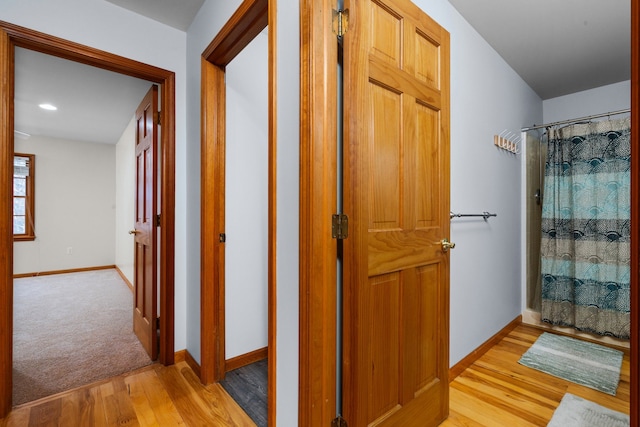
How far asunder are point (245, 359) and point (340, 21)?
7.09ft

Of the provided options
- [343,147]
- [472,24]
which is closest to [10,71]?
[343,147]

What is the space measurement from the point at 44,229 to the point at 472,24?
6779 millimetres

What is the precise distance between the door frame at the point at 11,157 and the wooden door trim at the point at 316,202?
138cm

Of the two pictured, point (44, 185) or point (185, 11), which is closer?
point (185, 11)

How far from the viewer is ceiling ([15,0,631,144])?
2.02m

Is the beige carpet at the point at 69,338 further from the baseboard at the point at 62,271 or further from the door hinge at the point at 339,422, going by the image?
the door hinge at the point at 339,422

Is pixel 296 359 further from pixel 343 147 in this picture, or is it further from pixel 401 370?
pixel 343 147

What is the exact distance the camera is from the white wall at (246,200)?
6.95 ft

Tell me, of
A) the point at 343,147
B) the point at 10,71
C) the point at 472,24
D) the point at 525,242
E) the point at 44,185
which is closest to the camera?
the point at 343,147

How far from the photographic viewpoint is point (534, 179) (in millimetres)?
3156

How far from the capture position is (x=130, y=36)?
2.01 m

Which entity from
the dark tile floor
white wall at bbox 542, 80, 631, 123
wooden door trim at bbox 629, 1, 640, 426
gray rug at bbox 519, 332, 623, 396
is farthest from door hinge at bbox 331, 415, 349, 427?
white wall at bbox 542, 80, 631, 123

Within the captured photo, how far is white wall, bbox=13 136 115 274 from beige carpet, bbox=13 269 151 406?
0.87m

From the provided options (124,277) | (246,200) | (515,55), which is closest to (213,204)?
(246,200)
